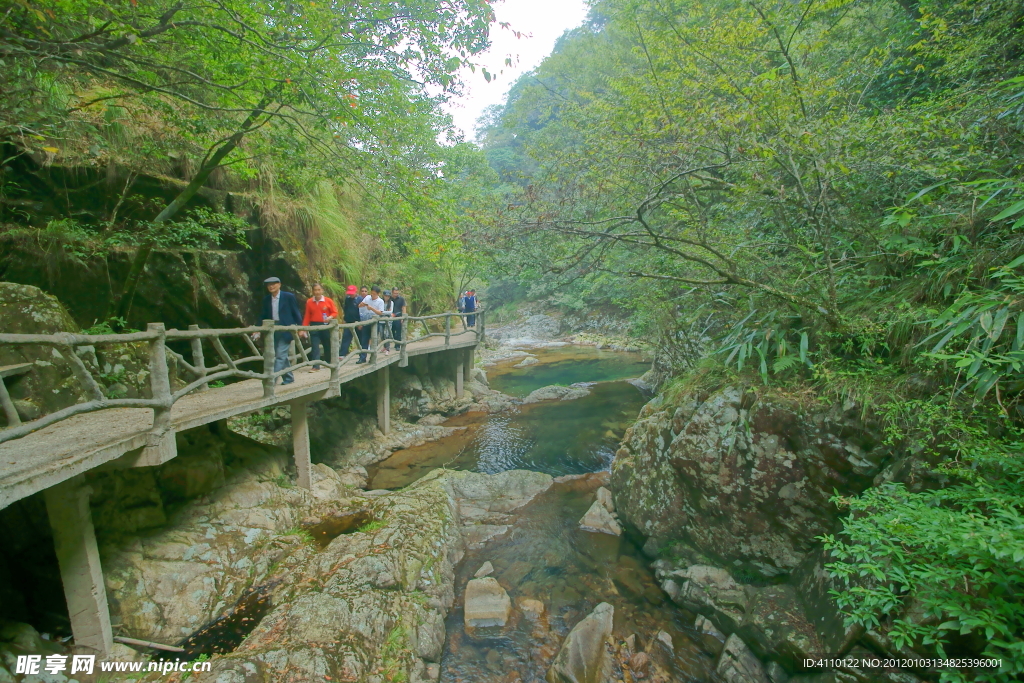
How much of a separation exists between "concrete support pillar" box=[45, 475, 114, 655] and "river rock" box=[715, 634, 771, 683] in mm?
6247

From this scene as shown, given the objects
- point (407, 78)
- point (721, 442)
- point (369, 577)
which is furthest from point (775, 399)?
point (407, 78)

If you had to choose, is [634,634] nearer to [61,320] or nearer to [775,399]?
[775,399]

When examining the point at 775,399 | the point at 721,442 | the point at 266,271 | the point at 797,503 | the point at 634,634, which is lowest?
the point at 634,634

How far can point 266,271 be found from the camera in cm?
998

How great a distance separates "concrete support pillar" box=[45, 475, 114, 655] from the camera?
388cm

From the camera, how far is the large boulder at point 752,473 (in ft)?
15.2

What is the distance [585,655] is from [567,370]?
17064 mm

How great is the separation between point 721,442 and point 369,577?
4908mm

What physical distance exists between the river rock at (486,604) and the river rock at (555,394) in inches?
372

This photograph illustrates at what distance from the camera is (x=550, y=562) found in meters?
6.48

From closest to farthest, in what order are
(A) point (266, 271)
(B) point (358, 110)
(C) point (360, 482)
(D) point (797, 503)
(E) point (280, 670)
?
(E) point (280, 670), (D) point (797, 503), (B) point (358, 110), (C) point (360, 482), (A) point (266, 271)

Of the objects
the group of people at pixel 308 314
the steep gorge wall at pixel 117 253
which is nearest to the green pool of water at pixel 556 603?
the group of people at pixel 308 314

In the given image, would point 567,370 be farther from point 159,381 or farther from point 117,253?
point 159,381

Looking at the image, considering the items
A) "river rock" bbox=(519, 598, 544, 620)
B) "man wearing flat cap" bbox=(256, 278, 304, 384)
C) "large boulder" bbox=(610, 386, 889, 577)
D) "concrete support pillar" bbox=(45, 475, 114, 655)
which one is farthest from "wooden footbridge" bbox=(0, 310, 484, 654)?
"large boulder" bbox=(610, 386, 889, 577)
